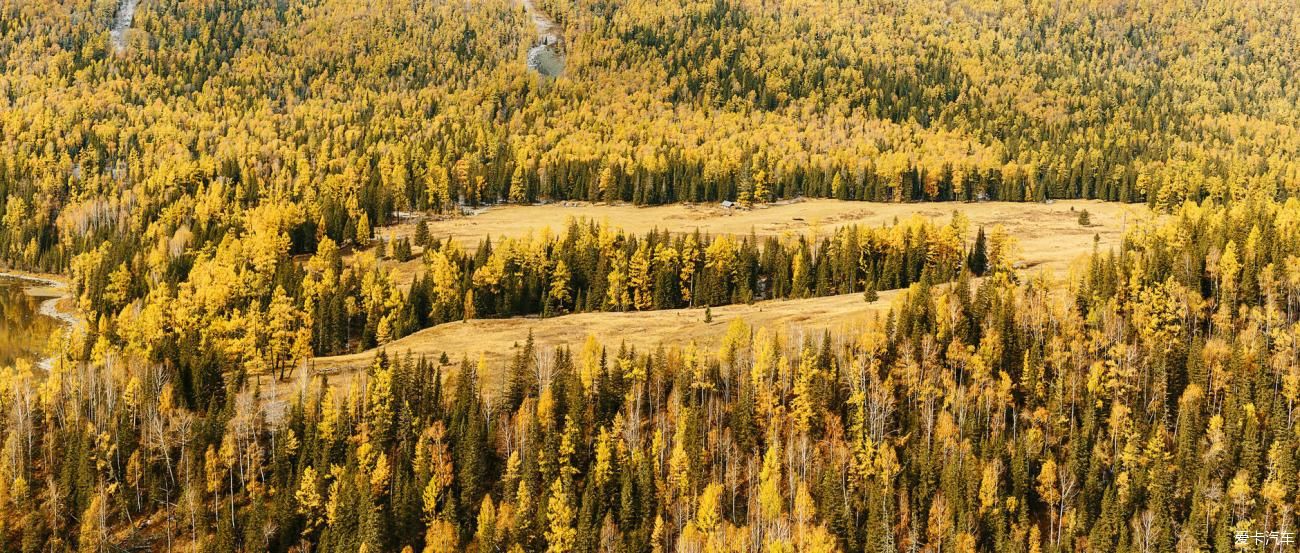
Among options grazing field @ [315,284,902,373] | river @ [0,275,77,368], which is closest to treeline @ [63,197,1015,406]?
grazing field @ [315,284,902,373]

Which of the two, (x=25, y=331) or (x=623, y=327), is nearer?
(x=623, y=327)

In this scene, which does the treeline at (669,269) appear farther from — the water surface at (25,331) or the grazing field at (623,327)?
the water surface at (25,331)

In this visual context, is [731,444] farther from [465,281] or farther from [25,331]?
[25,331]

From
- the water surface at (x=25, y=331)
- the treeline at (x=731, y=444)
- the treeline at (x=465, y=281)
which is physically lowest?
the treeline at (x=731, y=444)

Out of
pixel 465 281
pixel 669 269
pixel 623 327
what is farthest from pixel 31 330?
pixel 669 269

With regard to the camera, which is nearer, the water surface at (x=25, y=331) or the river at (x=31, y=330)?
the river at (x=31, y=330)

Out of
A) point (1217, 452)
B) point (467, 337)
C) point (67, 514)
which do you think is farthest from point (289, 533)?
point (1217, 452)

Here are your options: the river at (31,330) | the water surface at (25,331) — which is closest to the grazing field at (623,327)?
the river at (31,330)

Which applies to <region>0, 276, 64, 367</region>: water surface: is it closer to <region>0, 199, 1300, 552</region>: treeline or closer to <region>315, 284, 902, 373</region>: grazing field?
<region>0, 199, 1300, 552</region>: treeline

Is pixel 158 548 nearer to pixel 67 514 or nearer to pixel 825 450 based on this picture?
pixel 67 514
